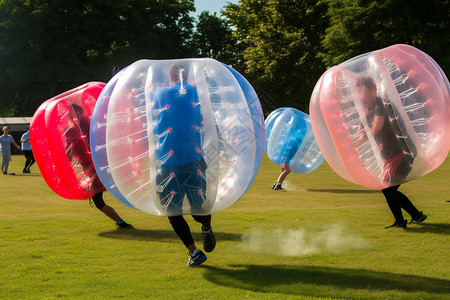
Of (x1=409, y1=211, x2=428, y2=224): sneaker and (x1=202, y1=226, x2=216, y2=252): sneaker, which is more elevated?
(x1=202, y1=226, x2=216, y2=252): sneaker

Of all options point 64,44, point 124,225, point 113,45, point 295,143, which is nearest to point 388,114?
point 124,225

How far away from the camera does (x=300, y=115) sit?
15.4 metres

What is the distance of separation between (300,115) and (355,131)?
792 cm

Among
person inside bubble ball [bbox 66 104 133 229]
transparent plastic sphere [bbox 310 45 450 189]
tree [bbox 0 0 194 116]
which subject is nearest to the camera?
transparent plastic sphere [bbox 310 45 450 189]

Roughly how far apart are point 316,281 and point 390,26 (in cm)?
2879

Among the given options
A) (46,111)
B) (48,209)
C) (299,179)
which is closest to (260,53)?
(299,179)

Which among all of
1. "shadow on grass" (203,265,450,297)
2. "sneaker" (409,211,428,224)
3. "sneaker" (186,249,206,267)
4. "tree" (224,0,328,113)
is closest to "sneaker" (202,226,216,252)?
"sneaker" (186,249,206,267)

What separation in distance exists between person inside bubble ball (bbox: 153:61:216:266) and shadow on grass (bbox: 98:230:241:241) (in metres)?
2.50

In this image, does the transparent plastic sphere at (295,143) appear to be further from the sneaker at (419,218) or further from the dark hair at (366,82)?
the dark hair at (366,82)

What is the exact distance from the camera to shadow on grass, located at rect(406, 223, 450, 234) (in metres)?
8.23

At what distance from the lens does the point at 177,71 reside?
242 inches

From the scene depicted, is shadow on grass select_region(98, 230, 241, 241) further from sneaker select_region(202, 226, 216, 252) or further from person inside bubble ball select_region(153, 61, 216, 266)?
person inside bubble ball select_region(153, 61, 216, 266)

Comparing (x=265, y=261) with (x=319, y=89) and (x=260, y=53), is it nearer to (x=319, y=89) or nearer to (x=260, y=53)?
(x=319, y=89)

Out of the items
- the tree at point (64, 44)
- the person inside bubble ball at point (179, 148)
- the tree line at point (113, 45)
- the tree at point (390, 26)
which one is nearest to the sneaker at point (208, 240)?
the person inside bubble ball at point (179, 148)
